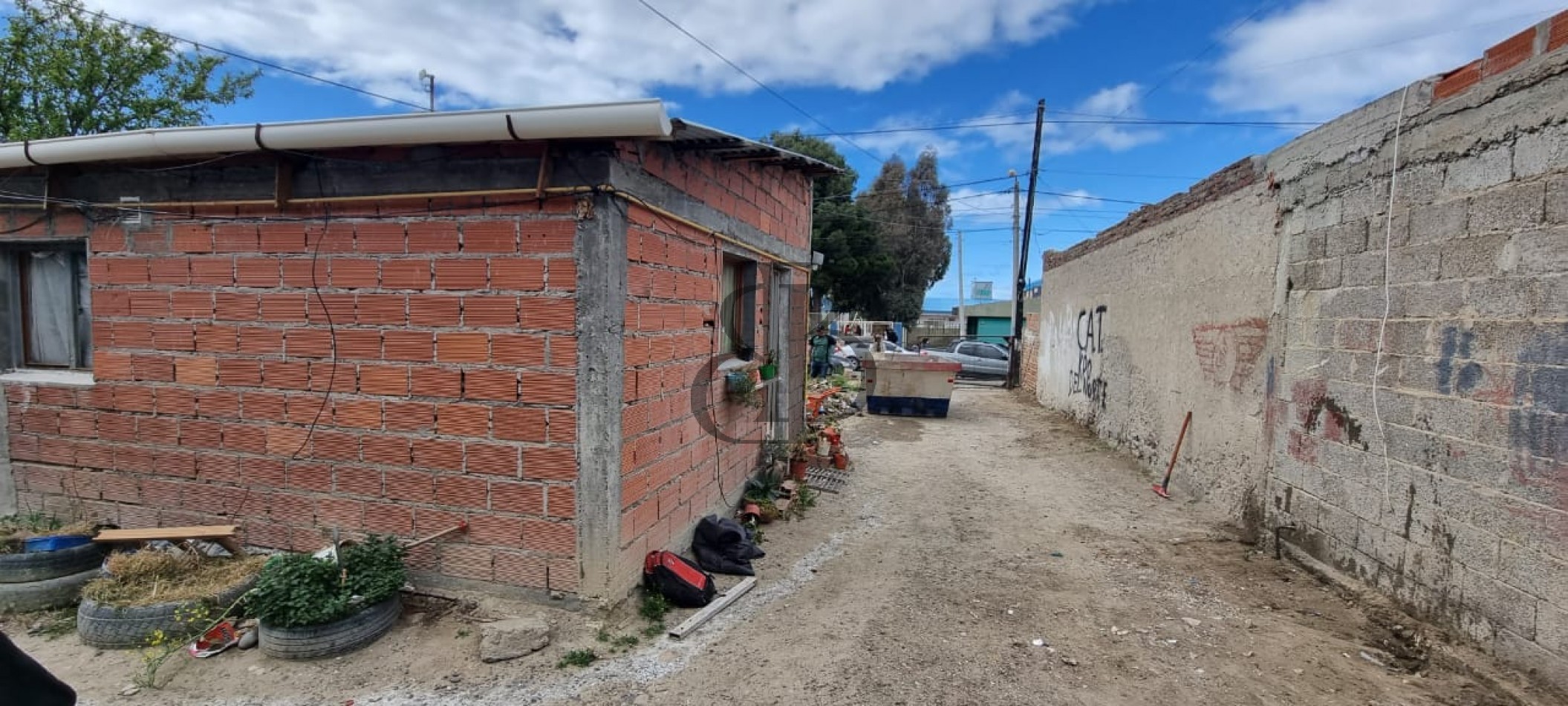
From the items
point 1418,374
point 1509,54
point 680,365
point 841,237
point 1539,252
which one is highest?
point 841,237

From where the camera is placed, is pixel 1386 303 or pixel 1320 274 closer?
pixel 1386 303

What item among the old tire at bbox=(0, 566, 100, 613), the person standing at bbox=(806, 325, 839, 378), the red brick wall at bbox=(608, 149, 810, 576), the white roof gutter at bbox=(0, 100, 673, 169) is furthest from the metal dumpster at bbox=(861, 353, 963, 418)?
the old tire at bbox=(0, 566, 100, 613)

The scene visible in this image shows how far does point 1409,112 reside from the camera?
3656mm

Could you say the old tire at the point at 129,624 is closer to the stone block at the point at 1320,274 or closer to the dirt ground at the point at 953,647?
the dirt ground at the point at 953,647

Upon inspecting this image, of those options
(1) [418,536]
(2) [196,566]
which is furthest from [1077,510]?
(2) [196,566]

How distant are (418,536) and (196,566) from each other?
1334mm

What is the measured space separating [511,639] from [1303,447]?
17.2 feet

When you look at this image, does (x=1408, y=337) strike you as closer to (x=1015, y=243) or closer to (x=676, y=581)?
(x=676, y=581)

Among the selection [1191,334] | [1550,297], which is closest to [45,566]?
[1550,297]

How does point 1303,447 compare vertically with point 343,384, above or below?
below

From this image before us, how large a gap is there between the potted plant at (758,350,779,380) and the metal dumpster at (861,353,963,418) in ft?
16.9

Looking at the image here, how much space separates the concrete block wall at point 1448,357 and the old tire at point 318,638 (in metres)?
5.52

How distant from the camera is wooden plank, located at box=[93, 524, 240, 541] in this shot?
12.4 ft

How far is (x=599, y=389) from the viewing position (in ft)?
10.8
